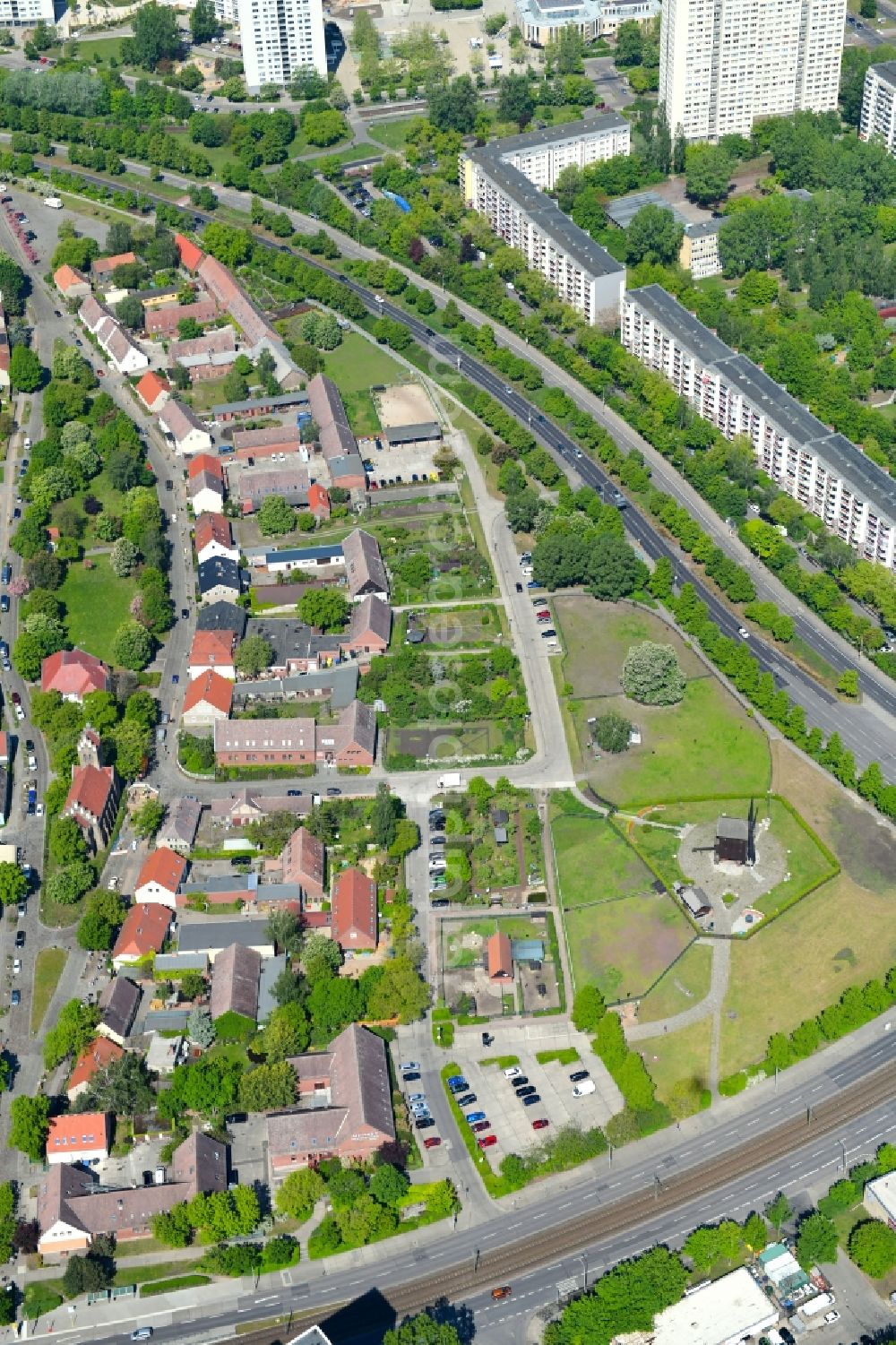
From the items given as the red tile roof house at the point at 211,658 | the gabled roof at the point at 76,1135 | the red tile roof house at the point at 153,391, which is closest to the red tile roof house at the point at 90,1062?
the gabled roof at the point at 76,1135

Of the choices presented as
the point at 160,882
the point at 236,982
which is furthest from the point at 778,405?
the point at 236,982

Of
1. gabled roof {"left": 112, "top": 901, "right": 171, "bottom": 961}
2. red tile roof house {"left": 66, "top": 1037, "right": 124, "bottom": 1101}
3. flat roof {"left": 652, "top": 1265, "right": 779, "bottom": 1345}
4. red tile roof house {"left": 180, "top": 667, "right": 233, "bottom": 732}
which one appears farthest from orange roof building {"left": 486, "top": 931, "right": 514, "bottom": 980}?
red tile roof house {"left": 180, "top": 667, "right": 233, "bottom": 732}

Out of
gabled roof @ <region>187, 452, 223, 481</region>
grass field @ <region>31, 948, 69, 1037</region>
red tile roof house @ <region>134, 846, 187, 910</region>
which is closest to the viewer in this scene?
grass field @ <region>31, 948, 69, 1037</region>

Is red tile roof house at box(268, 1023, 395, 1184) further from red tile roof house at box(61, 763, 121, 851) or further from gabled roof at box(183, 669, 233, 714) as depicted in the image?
gabled roof at box(183, 669, 233, 714)

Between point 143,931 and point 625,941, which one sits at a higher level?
point 143,931

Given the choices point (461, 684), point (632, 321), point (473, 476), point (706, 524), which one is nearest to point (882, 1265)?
point (461, 684)

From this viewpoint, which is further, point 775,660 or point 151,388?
point 151,388

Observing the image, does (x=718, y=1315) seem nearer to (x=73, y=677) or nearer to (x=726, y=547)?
(x=73, y=677)
